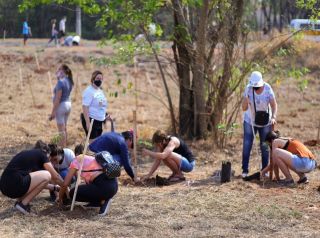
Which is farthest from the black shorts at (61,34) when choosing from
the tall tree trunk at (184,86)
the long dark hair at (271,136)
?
the long dark hair at (271,136)

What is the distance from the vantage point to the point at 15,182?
7309mm

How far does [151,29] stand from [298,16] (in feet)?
100

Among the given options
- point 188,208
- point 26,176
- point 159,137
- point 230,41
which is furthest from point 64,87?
point 188,208

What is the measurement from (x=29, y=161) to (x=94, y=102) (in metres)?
2.81

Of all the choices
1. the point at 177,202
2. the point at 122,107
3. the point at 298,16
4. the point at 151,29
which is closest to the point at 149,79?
the point at 122,107

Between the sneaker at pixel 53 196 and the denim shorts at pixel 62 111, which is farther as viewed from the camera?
the denim shorts at pixel 62 111

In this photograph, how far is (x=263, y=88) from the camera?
9594 millimetres

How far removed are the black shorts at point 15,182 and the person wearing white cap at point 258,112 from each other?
135 inches

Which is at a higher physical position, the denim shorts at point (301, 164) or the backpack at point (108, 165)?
the backpack at point (108, 165)

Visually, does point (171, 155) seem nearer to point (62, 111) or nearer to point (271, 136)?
point (271, 136)

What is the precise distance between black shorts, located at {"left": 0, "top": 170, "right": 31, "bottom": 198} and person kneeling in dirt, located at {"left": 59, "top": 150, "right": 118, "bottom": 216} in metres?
0.46

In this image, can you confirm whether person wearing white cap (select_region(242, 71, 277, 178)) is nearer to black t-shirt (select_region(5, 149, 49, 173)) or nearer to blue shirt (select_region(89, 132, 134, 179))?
blue shirt (select_region(89, 132, 134, 179))

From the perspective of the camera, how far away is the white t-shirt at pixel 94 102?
10.0m

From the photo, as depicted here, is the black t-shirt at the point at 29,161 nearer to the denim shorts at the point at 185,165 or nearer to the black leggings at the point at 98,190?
the black leggings at the point at 98,190
